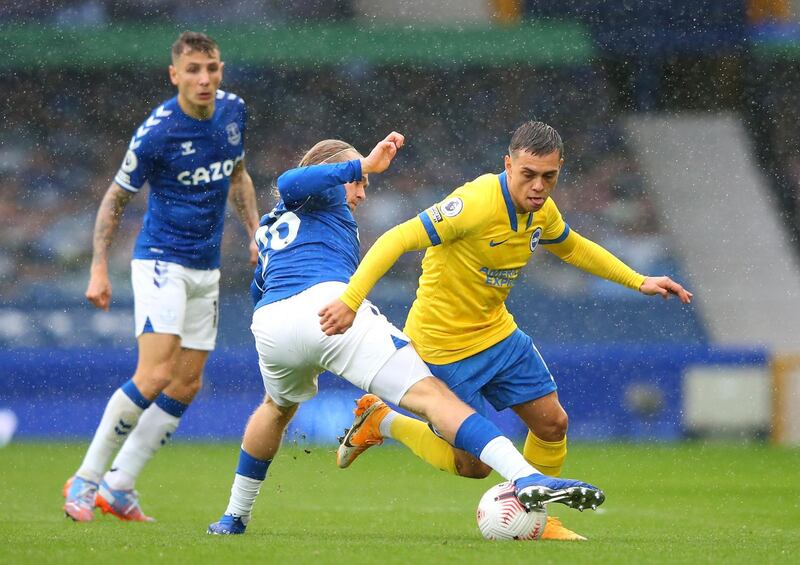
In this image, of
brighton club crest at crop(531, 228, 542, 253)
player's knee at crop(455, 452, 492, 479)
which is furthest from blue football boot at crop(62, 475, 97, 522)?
brighton club crest at crop(531, 228, 542, 253)

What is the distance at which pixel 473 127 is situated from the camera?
1830 cm

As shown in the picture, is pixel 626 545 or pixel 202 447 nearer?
pixel 626 545

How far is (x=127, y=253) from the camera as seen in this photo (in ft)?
51.7

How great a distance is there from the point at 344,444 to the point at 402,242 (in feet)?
4.47

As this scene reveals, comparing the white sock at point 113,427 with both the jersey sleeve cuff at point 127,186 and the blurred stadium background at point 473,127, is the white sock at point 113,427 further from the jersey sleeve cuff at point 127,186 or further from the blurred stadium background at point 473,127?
the blurred stadium background at point 473,127

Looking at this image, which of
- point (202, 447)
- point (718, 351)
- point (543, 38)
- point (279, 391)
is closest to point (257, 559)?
point (279, 391)

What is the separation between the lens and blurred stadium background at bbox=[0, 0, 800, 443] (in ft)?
49.9

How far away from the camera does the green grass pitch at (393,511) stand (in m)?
4.55

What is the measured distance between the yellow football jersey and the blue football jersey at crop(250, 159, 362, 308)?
1.21 ft

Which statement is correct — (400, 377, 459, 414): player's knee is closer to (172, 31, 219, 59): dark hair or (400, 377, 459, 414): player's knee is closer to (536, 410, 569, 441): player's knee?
(536, 410, 569, 441): player's knee

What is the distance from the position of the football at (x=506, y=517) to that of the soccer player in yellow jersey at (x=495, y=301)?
0.28 m

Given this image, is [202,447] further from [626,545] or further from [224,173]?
[626,545]

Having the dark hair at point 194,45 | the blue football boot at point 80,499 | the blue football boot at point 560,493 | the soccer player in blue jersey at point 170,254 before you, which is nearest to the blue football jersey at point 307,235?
the blue football boot at point 560,493

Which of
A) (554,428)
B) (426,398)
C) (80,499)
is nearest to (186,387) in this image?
(80,499)
